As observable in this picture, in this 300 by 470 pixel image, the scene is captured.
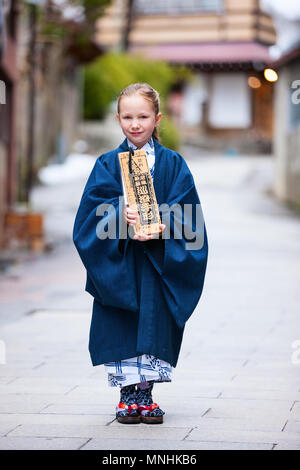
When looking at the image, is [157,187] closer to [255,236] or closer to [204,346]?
[204,346]

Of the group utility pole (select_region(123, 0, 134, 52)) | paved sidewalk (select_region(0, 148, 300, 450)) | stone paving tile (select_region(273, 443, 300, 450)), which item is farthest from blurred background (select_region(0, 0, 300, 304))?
stone paving tile (select_region(273, 443, 300, 450))

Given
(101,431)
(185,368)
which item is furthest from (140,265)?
(185,368)

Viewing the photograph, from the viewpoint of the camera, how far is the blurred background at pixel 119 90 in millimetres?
16922

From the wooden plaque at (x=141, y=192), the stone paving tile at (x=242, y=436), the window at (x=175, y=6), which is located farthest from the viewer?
the window at (x=175, y=6)

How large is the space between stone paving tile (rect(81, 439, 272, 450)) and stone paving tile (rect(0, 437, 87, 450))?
0.07 m

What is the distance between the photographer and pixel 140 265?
14.8 feet

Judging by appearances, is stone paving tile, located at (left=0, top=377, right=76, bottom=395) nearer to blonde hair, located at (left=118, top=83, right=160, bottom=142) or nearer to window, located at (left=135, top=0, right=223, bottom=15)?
blonde hair, located at (left=118, top=83, right=160, bottom=142)

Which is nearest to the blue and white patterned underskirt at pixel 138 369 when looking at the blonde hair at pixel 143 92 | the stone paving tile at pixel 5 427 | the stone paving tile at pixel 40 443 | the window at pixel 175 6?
the stone paving tile at pixel 40 443

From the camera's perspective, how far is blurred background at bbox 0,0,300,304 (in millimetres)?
16922

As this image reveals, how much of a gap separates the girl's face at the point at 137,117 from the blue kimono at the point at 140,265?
0.15 metres

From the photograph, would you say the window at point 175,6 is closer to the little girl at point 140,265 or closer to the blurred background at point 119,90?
the blurred background at point 119,90

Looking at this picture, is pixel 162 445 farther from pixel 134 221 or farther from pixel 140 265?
pixel 134 221

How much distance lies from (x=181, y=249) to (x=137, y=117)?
713 millimetres
